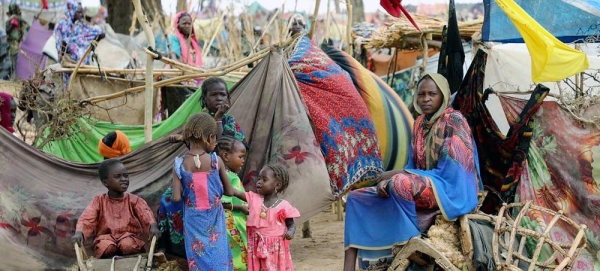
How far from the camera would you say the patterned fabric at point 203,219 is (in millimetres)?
4867

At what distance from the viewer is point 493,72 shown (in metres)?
6.71

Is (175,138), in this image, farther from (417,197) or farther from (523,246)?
(523,246)

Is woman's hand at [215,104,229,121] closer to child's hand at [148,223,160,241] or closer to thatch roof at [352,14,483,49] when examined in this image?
child's hand at [148,223,160,241]

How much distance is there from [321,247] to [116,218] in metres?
2.52

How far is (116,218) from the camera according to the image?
17.2ft

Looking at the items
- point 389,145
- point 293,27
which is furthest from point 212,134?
point 293,27

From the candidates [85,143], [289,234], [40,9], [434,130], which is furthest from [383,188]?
[40,9]

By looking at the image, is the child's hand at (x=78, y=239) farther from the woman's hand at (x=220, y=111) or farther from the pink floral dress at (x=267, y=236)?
the woman's hand at (x=220, y=111)

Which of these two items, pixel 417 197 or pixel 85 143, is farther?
pixel 85 143

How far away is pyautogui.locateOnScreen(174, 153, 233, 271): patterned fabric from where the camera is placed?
16.0ft

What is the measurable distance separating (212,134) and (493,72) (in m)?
2.72

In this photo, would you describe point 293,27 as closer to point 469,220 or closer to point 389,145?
point 389,145

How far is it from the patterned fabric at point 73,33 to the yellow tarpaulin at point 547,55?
238 inches

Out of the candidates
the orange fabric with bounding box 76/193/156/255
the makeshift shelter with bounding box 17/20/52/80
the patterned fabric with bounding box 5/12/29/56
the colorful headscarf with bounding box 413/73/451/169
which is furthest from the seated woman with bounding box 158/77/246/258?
the patterned fabric with bounding box 5/12/29/56
